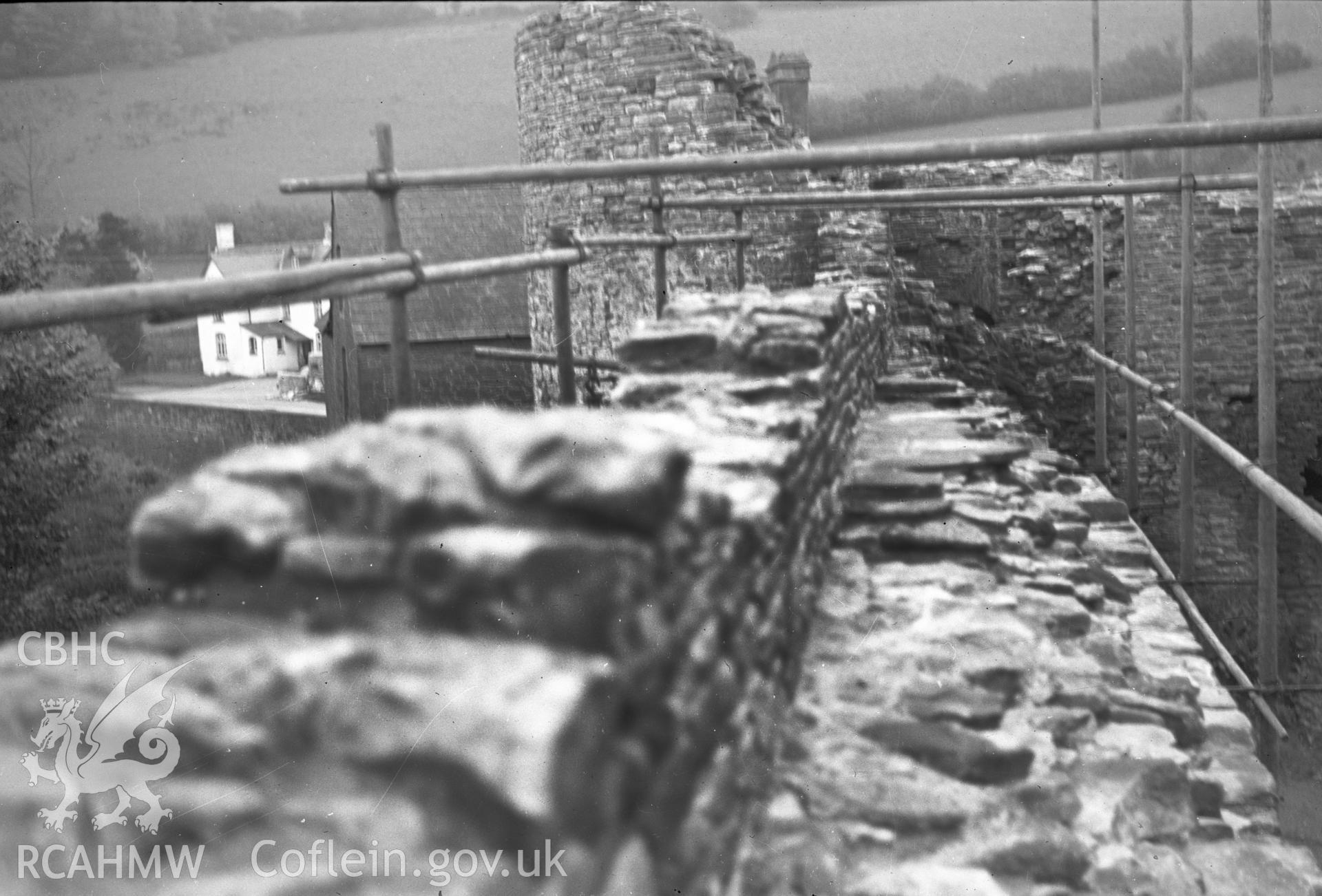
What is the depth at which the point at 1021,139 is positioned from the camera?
11.1 feet

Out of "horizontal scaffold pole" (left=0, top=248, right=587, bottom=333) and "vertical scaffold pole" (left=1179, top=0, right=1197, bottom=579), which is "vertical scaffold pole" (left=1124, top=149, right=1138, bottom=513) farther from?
"horizontal scaffold pole" (left=0, top=248, right=587, bottom=333)

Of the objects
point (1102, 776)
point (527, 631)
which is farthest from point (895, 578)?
point (527, 631)

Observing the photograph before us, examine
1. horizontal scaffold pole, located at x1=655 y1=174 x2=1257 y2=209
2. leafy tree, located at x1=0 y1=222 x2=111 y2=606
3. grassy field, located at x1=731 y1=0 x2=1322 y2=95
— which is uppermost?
grassy field, located at x1=731 y1=0 x2=1322 y2=95

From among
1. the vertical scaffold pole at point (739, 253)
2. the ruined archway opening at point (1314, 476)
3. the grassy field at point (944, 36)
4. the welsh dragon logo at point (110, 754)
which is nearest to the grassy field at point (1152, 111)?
the grassy field at point (944, 36)

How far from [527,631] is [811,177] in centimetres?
977

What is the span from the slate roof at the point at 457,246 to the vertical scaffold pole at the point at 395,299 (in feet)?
38.1

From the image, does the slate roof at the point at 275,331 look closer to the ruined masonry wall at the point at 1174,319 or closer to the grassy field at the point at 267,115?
the grassy field at the point at 267,115

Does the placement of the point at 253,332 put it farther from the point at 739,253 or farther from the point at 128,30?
the point at 128,30

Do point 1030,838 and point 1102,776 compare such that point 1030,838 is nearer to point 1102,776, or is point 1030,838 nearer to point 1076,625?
point 1102,776

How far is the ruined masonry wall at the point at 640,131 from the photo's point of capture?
31.7 feet

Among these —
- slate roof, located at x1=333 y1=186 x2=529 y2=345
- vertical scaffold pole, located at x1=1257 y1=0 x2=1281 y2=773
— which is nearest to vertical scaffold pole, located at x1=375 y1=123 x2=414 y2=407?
vertical scaffold pole, located at x1=1257 y1=0 x2=1281 y2=773

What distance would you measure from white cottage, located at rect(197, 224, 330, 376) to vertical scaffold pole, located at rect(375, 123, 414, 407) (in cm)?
37

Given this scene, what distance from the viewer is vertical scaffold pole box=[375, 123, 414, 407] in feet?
8.69

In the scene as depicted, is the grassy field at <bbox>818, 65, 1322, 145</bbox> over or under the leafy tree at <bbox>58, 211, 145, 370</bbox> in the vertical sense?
over
